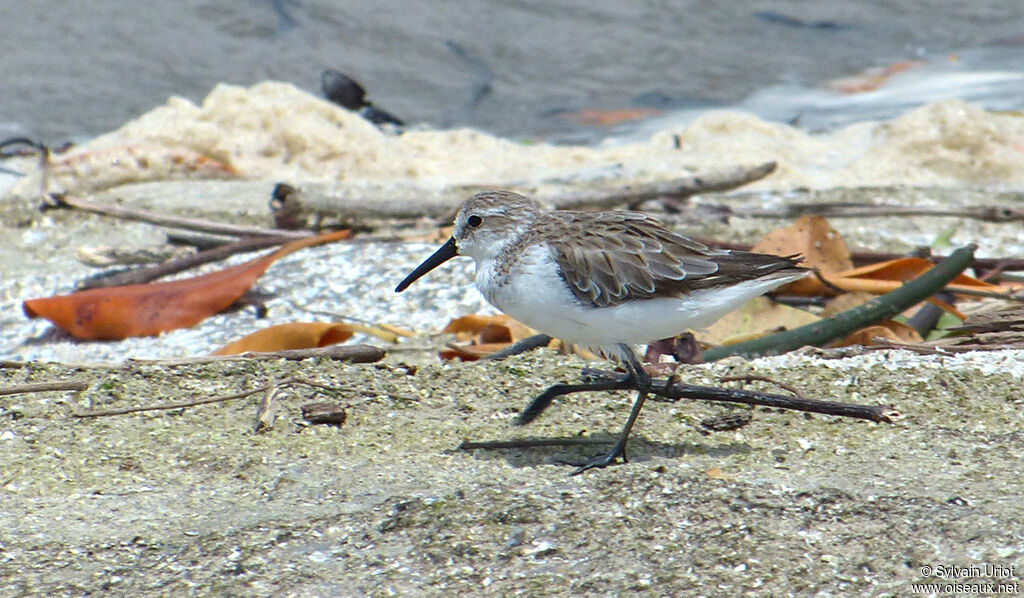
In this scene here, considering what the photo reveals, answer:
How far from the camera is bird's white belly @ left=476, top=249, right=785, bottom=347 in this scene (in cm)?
287

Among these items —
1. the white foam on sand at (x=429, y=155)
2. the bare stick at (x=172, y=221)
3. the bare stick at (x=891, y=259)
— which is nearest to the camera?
the bare stick at (x=891, y=259)

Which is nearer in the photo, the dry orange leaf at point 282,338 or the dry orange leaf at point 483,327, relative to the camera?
the dry orange leaf at point 282,338

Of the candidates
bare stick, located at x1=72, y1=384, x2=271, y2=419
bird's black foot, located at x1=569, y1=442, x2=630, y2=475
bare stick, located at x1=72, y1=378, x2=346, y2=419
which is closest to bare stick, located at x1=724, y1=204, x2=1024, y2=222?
bird's black foot, located at x1=569, y1=442, x2=630, y2=475

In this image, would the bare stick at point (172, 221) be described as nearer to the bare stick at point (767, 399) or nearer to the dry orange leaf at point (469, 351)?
the dry orange leaf at point (469, 351)

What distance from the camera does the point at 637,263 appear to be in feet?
9.57

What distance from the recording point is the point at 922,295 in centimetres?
376

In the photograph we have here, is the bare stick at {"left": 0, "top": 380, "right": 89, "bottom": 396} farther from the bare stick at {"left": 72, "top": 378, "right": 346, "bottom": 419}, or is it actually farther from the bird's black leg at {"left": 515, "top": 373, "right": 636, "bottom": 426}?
the bird's black leg at {"left": 515, "top": 373, "right": 636, "bottom": 426}

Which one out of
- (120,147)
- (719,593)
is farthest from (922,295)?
(120,147)

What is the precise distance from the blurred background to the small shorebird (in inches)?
292

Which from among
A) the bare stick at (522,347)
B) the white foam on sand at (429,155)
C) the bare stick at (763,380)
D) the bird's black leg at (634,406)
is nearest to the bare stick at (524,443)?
the bird's black leg at (634,406)

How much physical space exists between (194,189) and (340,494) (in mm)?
4460

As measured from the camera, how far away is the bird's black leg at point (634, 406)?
9.13 ft

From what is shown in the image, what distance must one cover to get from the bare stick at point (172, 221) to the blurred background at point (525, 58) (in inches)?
198

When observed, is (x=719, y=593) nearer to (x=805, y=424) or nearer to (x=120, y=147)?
(x=805, y=424)
